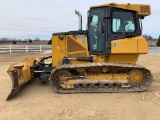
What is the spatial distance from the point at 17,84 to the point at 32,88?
1.47m

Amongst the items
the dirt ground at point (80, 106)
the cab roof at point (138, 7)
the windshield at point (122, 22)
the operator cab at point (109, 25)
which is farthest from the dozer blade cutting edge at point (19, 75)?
the windshield at point (122, 22)

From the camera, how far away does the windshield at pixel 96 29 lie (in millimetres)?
10391

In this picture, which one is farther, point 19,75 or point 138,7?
point 138,7

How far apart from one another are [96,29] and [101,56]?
38.1 inches

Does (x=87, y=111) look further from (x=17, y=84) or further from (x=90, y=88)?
(x=17, y=84)

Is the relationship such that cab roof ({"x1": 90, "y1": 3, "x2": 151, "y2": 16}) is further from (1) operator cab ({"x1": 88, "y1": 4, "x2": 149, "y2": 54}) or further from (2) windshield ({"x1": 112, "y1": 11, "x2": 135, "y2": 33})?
(2) windshield ({"x1": 112, "y1": 11, "x2": 135, "y2": 33})

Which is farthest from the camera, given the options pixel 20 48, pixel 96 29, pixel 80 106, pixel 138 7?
pixel 20 48

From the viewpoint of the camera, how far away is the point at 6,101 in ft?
29.7

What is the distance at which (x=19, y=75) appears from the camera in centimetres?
989

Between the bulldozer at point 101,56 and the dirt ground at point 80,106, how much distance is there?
0.40 metres

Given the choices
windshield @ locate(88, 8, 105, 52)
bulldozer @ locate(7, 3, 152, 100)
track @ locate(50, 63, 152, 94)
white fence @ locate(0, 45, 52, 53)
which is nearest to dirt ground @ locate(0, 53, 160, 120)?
track @ locate(50, 63, 152, 94)

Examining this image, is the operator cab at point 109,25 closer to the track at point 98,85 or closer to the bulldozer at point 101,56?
the bulldozer at point 101,56

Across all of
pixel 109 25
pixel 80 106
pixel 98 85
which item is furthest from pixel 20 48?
pixel 80 106

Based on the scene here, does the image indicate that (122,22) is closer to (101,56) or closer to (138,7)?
(138,7)
